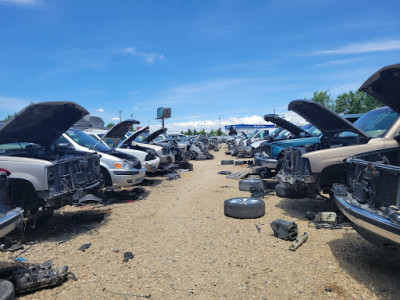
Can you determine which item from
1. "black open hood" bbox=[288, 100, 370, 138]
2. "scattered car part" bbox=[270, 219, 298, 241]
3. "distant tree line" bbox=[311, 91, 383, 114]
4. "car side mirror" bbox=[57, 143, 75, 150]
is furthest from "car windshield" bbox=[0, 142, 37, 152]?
"distant tree line" bbox=[311, 91, 383, 114]

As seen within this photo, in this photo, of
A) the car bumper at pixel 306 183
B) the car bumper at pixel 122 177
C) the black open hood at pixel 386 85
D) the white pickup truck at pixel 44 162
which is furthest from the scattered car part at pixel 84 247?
the black open hood at pixel 386 85

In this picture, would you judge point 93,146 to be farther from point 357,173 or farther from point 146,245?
point 357,173

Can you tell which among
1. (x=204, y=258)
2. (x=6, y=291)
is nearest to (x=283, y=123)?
(x=204, y=258)

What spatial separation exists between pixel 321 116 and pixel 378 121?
1088 millimetres

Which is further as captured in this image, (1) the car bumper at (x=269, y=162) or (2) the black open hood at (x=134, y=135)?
(2) the black open hood at (x=134, y=135)

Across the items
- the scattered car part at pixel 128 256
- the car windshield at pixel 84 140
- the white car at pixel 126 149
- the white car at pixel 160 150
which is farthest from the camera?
the white car at pixel 160 150

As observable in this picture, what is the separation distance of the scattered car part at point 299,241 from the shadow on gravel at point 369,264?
1.10ft

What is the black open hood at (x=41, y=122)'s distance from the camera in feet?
15.9

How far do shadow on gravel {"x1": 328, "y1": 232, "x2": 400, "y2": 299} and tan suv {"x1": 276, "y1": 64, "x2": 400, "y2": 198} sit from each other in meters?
1.19

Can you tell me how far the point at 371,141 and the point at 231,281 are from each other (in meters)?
3.52

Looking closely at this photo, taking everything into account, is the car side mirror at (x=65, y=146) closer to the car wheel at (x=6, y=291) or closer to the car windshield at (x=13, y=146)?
the car windshield at (x=13, y=146)

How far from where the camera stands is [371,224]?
288 cm

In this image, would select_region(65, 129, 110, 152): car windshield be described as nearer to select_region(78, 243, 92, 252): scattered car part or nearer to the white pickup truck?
the white pickup truck

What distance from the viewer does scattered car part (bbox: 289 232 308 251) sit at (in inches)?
159
